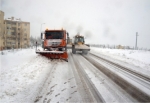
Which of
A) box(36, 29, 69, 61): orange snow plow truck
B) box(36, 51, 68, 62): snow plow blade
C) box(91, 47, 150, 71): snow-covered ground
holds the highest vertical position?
box(36, 29, 69, 61): orange snow plow truck

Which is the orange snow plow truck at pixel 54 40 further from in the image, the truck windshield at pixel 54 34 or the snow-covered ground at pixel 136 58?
the snow-covered ground at pixel 136 58

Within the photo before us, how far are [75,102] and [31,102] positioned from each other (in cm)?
136

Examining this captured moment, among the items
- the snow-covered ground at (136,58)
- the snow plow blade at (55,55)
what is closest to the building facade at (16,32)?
the snow plow blade at (55,55)

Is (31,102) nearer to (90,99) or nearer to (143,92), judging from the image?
(90,99)

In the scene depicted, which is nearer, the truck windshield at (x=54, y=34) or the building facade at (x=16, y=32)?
the truck windshield at (x=54, y=34)

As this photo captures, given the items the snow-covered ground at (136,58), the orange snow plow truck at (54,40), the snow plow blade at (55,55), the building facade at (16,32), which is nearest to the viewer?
the snow-covered ground at (136,58)

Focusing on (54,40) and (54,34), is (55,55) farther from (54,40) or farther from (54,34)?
(54,34)

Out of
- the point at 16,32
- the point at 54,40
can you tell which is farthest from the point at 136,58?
the point at 16,32

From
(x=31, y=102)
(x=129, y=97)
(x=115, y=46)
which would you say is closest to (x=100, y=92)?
(x=129, y=97)

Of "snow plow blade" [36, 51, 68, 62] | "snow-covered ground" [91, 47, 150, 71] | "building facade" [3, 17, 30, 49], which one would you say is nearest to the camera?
"snow-covered ground" [91, 47, 150, 71]

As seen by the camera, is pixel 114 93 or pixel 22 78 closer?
pixel 114 93

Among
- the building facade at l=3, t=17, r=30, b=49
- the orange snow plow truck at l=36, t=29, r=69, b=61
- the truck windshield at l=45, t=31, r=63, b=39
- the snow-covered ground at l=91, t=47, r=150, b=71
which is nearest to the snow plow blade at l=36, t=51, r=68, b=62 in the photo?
the orange snow plow truck at l=36, t=29, r=69, b=61

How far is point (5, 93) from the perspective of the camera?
207 inches

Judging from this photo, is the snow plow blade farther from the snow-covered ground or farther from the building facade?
the building facade
